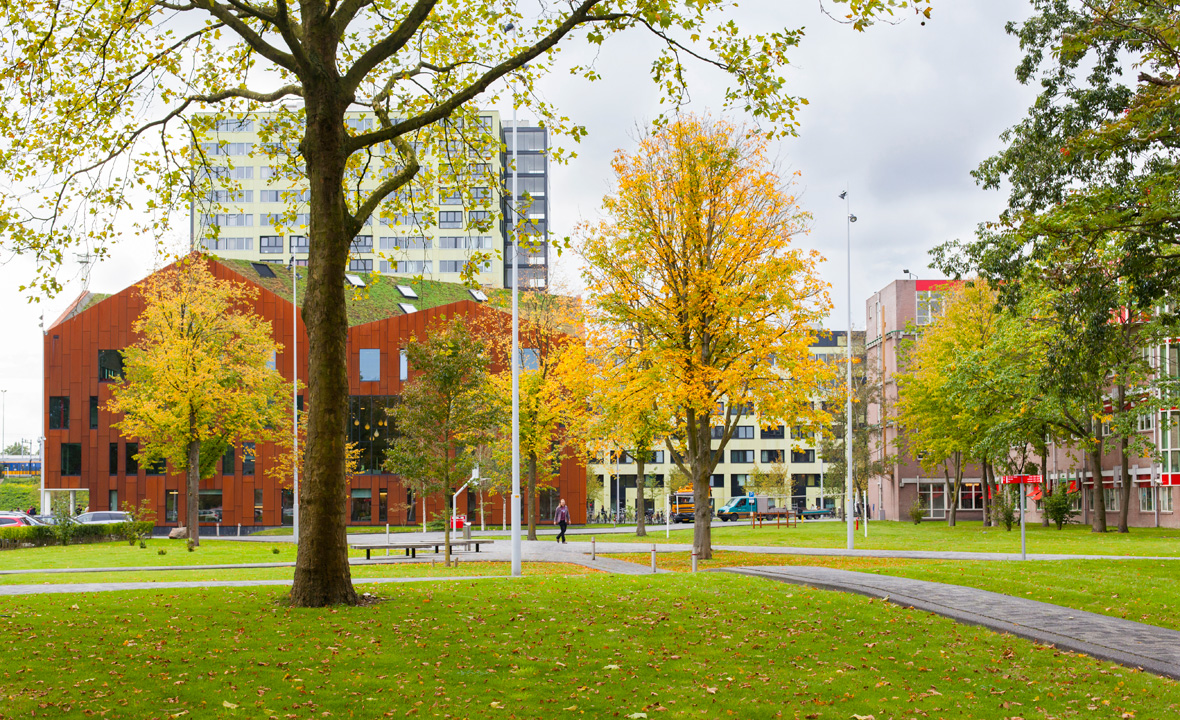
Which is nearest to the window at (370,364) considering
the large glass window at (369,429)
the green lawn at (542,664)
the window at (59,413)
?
the large glass window at (369,429)

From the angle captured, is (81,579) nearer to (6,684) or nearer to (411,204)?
(411,204)

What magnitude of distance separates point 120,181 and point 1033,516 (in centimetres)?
6828

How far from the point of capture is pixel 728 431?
28.6 meters

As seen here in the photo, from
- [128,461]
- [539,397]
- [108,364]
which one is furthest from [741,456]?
[539,397]

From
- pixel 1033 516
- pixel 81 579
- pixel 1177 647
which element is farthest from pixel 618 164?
pixel 1033 516

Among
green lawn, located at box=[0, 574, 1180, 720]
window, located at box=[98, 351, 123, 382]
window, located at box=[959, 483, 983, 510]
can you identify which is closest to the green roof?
window, located at box=[98, 351, 123, 382]

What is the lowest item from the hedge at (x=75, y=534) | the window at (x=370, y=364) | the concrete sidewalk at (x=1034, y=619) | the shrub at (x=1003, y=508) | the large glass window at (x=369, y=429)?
the shrub at (x=1003, y=508)

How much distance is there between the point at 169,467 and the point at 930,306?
2173 inches

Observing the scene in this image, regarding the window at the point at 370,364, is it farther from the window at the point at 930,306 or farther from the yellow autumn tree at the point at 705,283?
the yellow autumn tree at the point at 705,283

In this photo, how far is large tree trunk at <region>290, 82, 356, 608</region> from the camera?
1420cm

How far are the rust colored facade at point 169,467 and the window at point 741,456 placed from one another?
5582cm

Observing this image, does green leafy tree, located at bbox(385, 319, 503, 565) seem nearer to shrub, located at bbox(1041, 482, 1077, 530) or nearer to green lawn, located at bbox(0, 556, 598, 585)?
green lawn, located at bbox(0, 556, 598, 585)

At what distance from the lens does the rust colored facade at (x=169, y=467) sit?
209 feet

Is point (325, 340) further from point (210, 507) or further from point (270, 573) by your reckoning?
point (210, 507)
